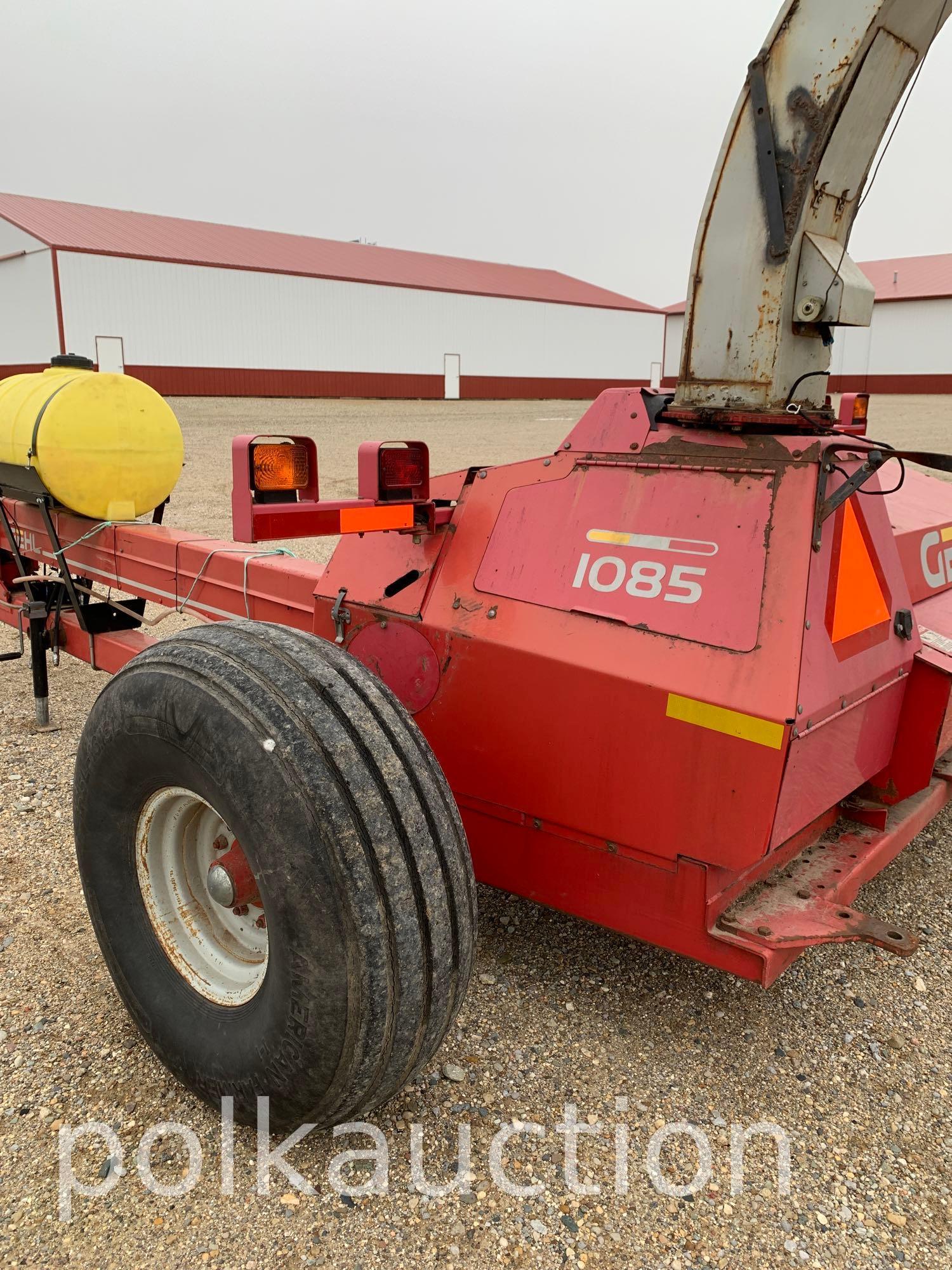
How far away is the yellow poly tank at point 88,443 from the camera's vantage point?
3789mm

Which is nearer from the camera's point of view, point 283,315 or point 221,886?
point 221,886

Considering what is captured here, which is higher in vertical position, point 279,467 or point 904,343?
point 904,343

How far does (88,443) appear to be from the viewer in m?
3.82

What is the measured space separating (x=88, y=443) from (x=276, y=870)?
2.69 meters

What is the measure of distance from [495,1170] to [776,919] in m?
0.78

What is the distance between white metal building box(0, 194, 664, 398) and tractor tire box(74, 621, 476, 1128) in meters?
21.5

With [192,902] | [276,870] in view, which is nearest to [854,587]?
[276,870]

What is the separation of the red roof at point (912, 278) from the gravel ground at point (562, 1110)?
33.3 m

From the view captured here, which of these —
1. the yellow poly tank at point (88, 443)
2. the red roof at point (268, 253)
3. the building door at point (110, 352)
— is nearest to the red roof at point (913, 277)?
the red roof at point (268, 253)

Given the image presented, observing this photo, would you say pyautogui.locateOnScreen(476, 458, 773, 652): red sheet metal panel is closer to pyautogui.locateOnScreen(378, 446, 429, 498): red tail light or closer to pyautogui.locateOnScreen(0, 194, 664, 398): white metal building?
pyautogui.locateOnScreen(378, 446, 429, 498): red tail light

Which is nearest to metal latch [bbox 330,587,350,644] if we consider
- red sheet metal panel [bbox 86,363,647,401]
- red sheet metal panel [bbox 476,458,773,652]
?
red sheet metal panel [bbox 476,458,773,652]

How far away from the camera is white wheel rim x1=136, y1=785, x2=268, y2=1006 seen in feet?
6.79

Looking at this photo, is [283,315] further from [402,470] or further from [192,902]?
[192,902]

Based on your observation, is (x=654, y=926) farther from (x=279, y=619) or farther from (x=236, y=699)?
(x=279, y=619)
